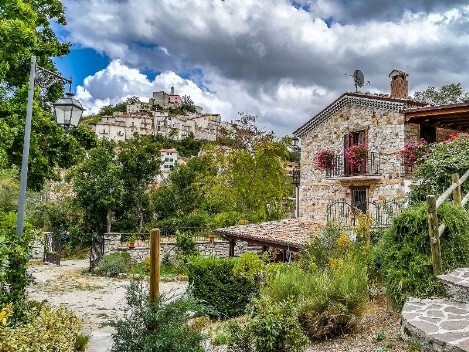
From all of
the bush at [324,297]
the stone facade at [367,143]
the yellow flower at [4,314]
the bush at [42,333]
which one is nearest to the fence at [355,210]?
the stone facade at [367,143]

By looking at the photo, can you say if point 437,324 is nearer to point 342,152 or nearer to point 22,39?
point 22,39

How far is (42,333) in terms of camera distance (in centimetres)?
518

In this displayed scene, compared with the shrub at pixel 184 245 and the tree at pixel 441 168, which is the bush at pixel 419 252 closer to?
the tree at pixel 441 168

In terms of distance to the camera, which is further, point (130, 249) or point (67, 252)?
point (67, 252)

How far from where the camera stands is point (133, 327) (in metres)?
5.56

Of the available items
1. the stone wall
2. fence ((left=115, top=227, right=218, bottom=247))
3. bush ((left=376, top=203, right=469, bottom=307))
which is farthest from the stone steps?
fence ((left=115, top=227, right=218, bottom=247))

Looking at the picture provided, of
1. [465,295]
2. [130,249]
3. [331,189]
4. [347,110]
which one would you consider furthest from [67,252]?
[465,295]

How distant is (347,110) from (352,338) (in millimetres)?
13023

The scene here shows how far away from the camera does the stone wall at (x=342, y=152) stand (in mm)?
15328

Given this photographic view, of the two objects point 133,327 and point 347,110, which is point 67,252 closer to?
point 347,110

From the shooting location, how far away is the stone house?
49.6 feet

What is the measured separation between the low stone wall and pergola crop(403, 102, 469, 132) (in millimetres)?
11781

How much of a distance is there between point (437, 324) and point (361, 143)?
12.8 meters

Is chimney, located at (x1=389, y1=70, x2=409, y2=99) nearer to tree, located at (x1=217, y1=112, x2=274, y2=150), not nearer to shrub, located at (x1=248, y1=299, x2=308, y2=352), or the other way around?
tree, located at (x1=217, y1=112, x2=274, y2=150)
